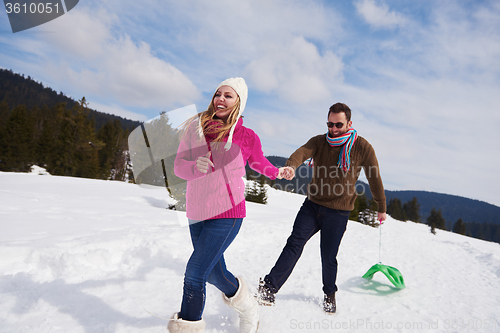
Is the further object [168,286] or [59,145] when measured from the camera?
[59,145]

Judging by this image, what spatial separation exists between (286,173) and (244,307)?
129 centimetres

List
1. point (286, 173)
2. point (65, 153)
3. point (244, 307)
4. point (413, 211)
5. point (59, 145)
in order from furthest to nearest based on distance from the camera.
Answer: point (413, 211)
point (59, 145)
point (65, 153)
point (286, 173)
point (244, 307)

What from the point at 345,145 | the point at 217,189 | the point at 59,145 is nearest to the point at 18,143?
the point at 59,145

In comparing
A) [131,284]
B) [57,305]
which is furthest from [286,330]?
[57,305]

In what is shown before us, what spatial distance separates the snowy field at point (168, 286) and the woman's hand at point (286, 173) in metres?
1.03

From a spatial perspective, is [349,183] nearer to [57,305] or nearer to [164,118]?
[164,118]

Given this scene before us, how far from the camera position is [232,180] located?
2.17 m

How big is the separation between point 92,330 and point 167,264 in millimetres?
1691

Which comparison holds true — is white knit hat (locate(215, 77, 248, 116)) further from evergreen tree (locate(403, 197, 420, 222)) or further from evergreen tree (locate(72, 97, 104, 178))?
evergreen tree (locate(403, 197, 420, 222))

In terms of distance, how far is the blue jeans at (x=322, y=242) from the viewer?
10.2ft

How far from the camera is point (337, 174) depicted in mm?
3209

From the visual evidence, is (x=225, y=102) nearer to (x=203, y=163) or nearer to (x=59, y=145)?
(x=203, y=163)

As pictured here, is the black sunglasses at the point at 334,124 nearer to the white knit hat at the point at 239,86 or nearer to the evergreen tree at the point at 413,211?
the white knit hat at the point at 239,86

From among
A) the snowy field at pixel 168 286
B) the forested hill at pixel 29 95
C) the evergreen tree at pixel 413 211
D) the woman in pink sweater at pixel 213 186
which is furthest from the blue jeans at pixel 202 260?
the forested hill at pixel 29 95
